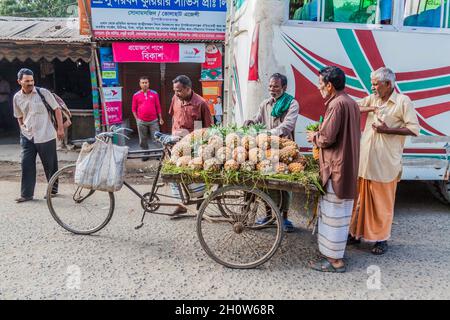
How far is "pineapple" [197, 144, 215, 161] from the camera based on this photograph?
3.25 m

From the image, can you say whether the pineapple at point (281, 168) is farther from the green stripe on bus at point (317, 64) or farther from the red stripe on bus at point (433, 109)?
the red stripe on bus at point (433, 109)

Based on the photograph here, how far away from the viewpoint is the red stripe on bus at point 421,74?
14.8 feet

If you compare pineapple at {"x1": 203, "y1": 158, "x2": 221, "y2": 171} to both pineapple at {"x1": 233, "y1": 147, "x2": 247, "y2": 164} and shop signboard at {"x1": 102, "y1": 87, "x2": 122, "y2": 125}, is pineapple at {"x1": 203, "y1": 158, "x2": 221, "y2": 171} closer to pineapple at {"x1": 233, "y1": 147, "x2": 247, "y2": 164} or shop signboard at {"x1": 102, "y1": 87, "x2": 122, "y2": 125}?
pineapple at {"x1": 233, "y1": 147, "x2": 247, "y2": 164}

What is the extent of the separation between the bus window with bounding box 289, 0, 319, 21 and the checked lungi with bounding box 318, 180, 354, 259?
214 cm

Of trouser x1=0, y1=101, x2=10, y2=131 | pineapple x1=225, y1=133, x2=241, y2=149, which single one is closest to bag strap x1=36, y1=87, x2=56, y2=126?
pineapple x1=225, y1=133, x2=241, y2=149

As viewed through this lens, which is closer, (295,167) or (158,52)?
(295,167)

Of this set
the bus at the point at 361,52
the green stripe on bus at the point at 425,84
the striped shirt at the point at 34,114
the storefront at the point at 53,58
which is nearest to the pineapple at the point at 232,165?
the bus at the point at 361,52

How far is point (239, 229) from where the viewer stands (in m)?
3.45

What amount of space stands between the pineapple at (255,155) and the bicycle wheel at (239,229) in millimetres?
250

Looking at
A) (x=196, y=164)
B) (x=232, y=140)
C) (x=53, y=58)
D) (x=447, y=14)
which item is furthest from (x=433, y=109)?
(x=53, y=58)

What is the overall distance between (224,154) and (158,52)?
19.1ft

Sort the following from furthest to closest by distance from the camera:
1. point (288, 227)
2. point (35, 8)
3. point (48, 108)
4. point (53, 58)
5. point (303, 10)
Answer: point (35, 8) → point (53, 58) → point (48, 108) → point (303, 10) → point (288, 227)

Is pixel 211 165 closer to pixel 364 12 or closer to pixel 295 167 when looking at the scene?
pixel 295 167
